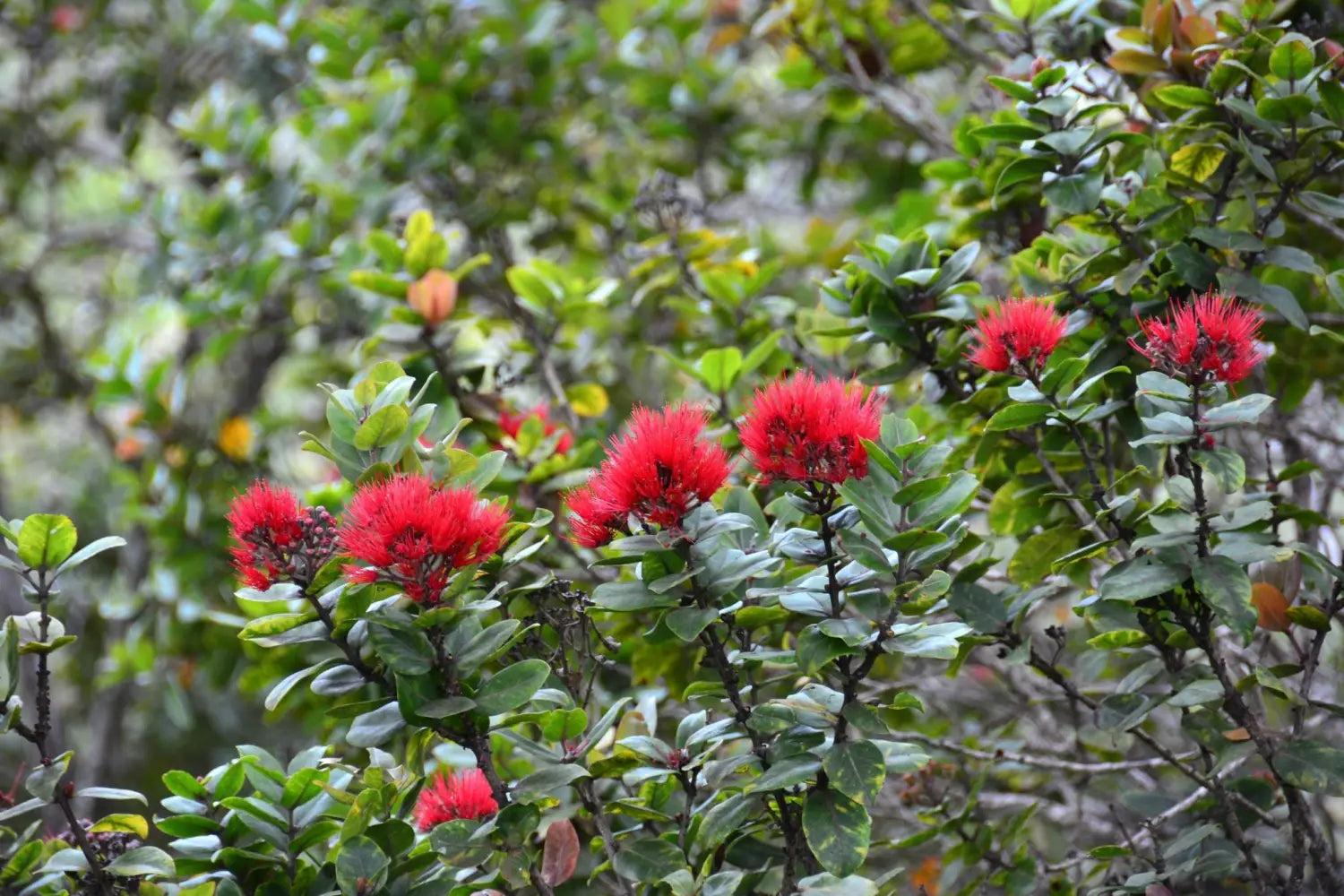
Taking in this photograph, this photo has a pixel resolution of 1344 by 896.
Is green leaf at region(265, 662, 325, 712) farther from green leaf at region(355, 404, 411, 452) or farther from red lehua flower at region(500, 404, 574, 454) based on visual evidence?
red lehua flower at region(500, 404, 574, 454)

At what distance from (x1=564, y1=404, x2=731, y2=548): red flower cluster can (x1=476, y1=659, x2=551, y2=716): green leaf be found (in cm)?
20

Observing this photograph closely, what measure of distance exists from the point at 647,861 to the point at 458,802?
0.27 meters

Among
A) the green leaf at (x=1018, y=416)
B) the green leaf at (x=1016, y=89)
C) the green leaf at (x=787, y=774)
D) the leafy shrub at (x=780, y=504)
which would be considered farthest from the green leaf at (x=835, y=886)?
the green leaf at (x=1016, y=89)

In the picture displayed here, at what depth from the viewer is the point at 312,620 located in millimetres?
1448

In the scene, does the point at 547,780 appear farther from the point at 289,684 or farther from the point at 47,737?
the point at 47,737

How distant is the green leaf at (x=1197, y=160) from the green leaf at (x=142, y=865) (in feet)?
5.90

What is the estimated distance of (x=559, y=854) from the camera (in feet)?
4.90

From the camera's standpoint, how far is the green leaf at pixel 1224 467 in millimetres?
1349

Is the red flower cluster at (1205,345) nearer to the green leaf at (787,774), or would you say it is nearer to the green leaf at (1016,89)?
the green leaf at (1016,89)

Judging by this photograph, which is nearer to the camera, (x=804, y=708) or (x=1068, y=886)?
(x=804, y=708)

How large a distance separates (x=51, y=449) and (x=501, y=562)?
5983 mm

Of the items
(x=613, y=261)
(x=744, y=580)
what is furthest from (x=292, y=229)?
(x=744, y=580)

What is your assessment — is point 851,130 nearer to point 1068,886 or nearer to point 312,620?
point 1068,886

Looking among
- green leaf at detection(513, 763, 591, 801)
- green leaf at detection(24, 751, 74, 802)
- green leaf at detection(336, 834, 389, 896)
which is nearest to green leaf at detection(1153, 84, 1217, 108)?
green leaf at detection(513, 763, 591, 801)
